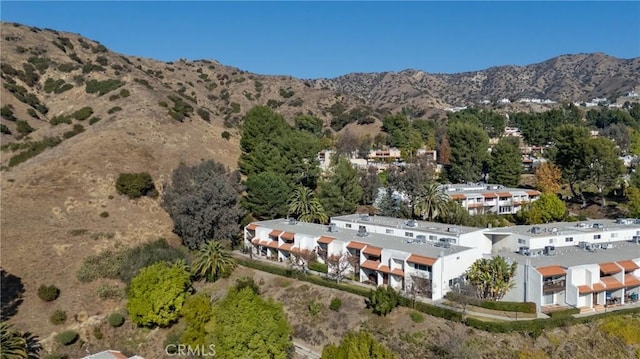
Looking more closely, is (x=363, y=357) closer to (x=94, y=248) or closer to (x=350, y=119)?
(x=94, y=248)

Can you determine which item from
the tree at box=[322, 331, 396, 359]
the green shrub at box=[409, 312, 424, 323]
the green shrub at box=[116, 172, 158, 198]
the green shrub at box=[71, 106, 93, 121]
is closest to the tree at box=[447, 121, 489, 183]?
the green shrub at box=[116, 172, 158, 198]

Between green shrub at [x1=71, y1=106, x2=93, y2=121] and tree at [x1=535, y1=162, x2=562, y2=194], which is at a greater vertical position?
green shrub at [x1=71, y1=106, x2=93, y2=121]

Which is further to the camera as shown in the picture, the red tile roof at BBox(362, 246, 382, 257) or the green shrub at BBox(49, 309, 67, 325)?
the red tile roof at BBox(362, 246, 382, 257)

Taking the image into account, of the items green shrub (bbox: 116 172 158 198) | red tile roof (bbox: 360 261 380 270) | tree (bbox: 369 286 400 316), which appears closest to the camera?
tree (bbox: 369 286 400 316)

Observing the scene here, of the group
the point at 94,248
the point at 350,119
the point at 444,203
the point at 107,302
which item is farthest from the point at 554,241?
the point at 350,119

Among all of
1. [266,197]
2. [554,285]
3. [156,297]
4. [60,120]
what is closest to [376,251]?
[554,285]

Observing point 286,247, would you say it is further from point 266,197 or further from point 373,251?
point 266,197

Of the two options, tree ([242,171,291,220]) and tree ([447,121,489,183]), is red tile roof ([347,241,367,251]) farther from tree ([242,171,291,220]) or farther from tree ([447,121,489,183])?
tree ([447,121,489,183])
